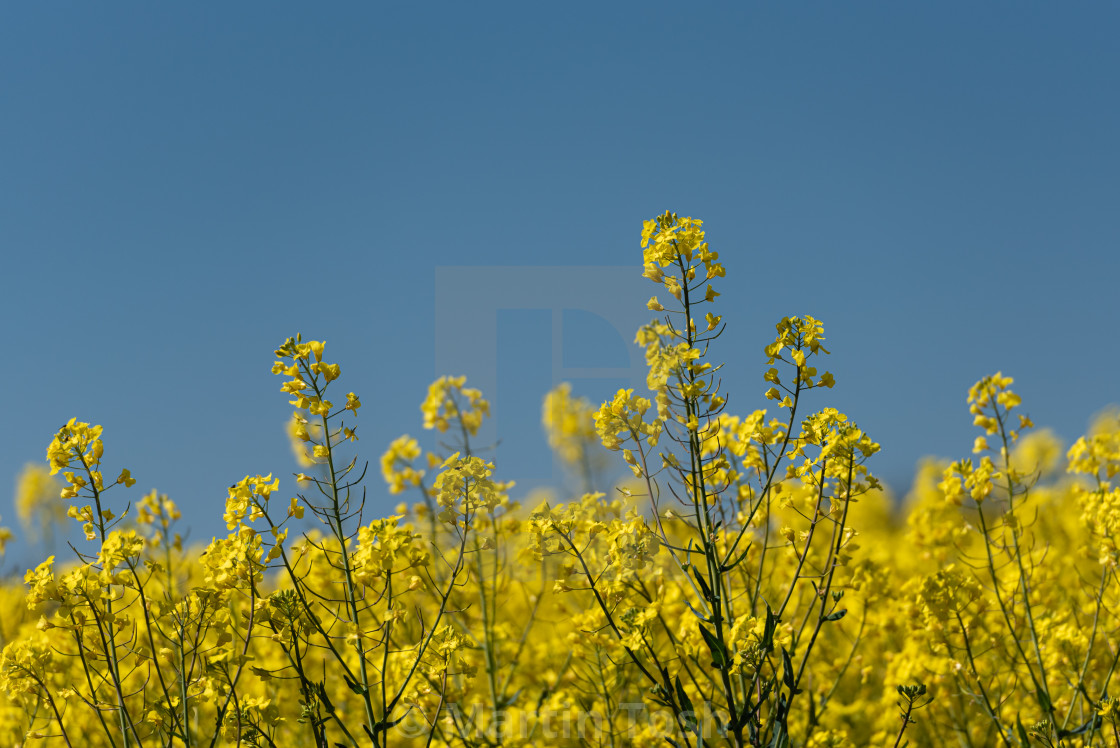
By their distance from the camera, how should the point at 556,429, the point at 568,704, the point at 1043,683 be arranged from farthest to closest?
1. the point at 556,429
2. the point at 568,704
3. the point at 1043,683

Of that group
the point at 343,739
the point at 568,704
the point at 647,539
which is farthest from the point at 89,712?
the point at 647,539

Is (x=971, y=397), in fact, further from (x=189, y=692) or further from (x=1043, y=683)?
(x=189, y=692)

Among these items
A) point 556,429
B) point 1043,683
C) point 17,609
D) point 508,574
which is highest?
point 556,429

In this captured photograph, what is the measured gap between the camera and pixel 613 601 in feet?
11.2

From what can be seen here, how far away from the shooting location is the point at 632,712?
4.73 metres

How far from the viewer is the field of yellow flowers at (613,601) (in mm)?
3053

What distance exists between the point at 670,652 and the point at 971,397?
2.60 m

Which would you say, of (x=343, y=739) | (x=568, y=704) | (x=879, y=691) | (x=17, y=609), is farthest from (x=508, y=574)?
(x=17, y=609)

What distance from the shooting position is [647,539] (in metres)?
3.26

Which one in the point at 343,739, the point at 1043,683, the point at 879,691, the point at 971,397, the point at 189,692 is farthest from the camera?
the point at 879,691

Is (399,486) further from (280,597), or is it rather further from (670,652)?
(670,652)

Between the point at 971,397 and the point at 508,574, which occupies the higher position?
the point at 971,397

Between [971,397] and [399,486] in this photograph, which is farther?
[399,486]

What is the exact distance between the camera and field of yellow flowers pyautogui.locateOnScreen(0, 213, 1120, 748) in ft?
10.0
